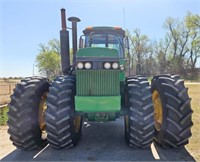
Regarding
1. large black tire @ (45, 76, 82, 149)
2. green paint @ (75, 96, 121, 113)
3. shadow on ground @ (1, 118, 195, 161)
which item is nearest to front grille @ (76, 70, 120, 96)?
green paint @ (75, 96, 121, 113)

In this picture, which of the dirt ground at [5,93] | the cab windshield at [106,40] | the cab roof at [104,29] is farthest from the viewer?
the dirt ground at [5,93]

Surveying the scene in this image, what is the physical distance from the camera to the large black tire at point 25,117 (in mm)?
4262

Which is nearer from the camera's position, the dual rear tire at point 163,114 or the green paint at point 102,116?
the dual rear tire at point 163,114

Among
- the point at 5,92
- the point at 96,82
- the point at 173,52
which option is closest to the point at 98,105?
the point at 96,82

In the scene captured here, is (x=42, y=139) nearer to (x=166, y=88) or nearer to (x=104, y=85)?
(x=104, y=85)

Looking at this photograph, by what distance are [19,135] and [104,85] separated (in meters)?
1.90

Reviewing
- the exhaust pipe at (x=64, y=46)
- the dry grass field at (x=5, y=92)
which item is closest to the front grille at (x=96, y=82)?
the exhaust pipe at (x=64, y=46)

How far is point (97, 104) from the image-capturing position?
13.2 ft

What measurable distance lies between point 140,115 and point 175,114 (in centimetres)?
67

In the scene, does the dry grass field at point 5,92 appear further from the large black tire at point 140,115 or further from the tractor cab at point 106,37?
the large black tire at point 140,115

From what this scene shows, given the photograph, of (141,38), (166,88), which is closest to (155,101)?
(166,88)

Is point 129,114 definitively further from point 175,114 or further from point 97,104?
point 175,114

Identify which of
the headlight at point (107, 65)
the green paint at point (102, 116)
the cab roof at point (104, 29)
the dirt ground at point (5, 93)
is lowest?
the dirt ground at point (5, 93)

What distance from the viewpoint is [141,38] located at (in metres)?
51.6
